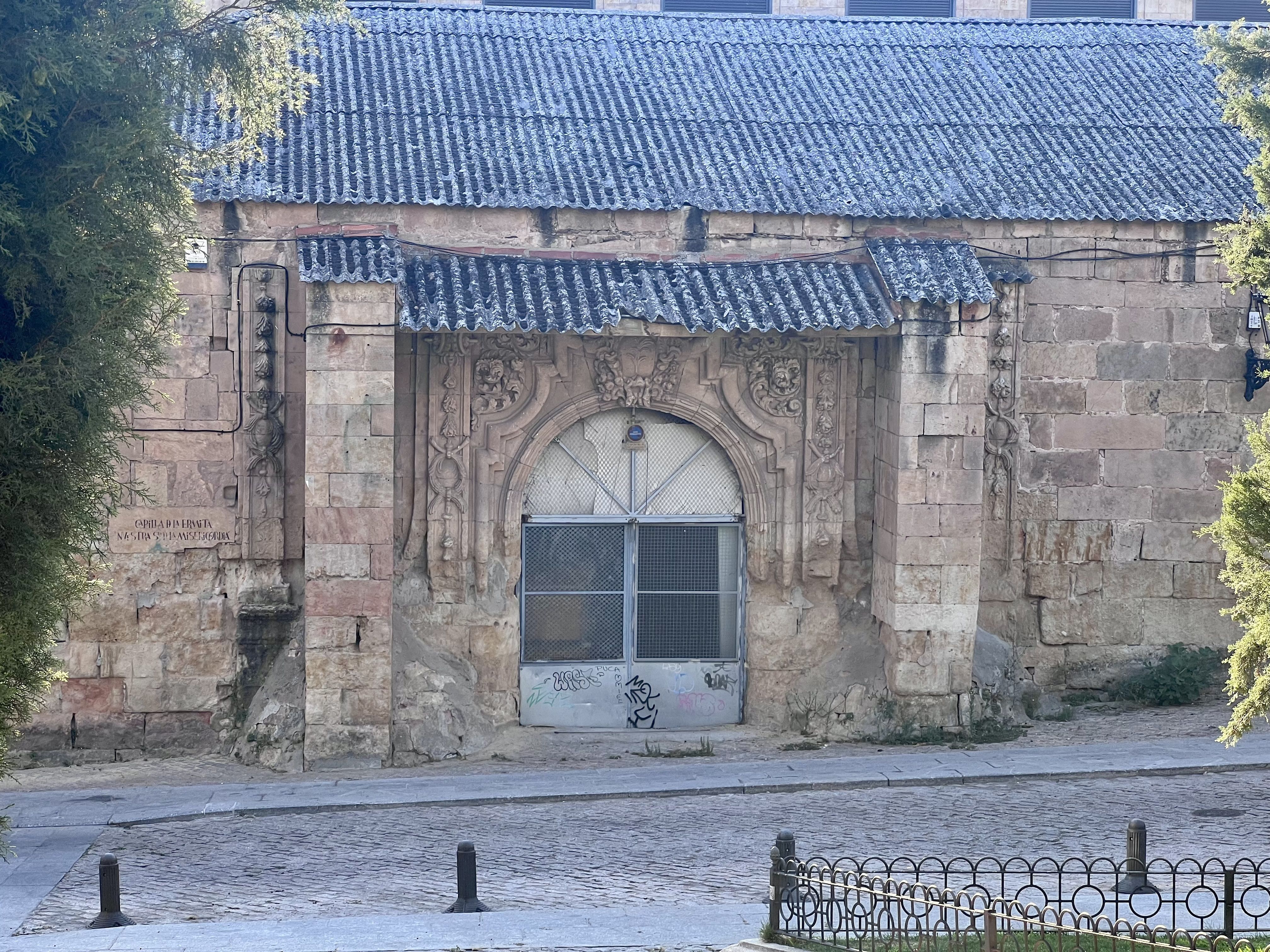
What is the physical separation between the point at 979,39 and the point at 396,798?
12268 millimetres

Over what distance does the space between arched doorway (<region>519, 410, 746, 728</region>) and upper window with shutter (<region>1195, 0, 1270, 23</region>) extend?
1212cm

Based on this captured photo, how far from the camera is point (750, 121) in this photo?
665 inches

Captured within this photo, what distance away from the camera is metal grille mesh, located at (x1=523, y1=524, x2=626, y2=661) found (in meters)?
15.5

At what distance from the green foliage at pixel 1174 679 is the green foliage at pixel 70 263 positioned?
37.1 ft

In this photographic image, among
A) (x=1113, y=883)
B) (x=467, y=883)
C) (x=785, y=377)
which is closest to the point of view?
(x=467, y=883)

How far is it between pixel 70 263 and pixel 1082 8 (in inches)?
739

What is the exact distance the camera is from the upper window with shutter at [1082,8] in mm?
22750

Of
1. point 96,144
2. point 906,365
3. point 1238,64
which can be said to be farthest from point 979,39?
point 96,144

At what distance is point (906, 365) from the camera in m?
14.7

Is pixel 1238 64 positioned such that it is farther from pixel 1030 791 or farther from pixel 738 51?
pixel 738 51

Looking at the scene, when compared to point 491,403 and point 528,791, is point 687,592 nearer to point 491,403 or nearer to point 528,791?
point 491,403

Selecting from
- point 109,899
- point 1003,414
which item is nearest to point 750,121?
point 1003,414

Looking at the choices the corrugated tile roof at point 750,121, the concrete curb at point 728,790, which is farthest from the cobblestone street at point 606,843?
the corrugated tile roof at point 750,121

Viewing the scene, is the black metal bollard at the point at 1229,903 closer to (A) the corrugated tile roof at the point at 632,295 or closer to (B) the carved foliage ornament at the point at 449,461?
(A) the corrugated tile roof at the point at 632,295
